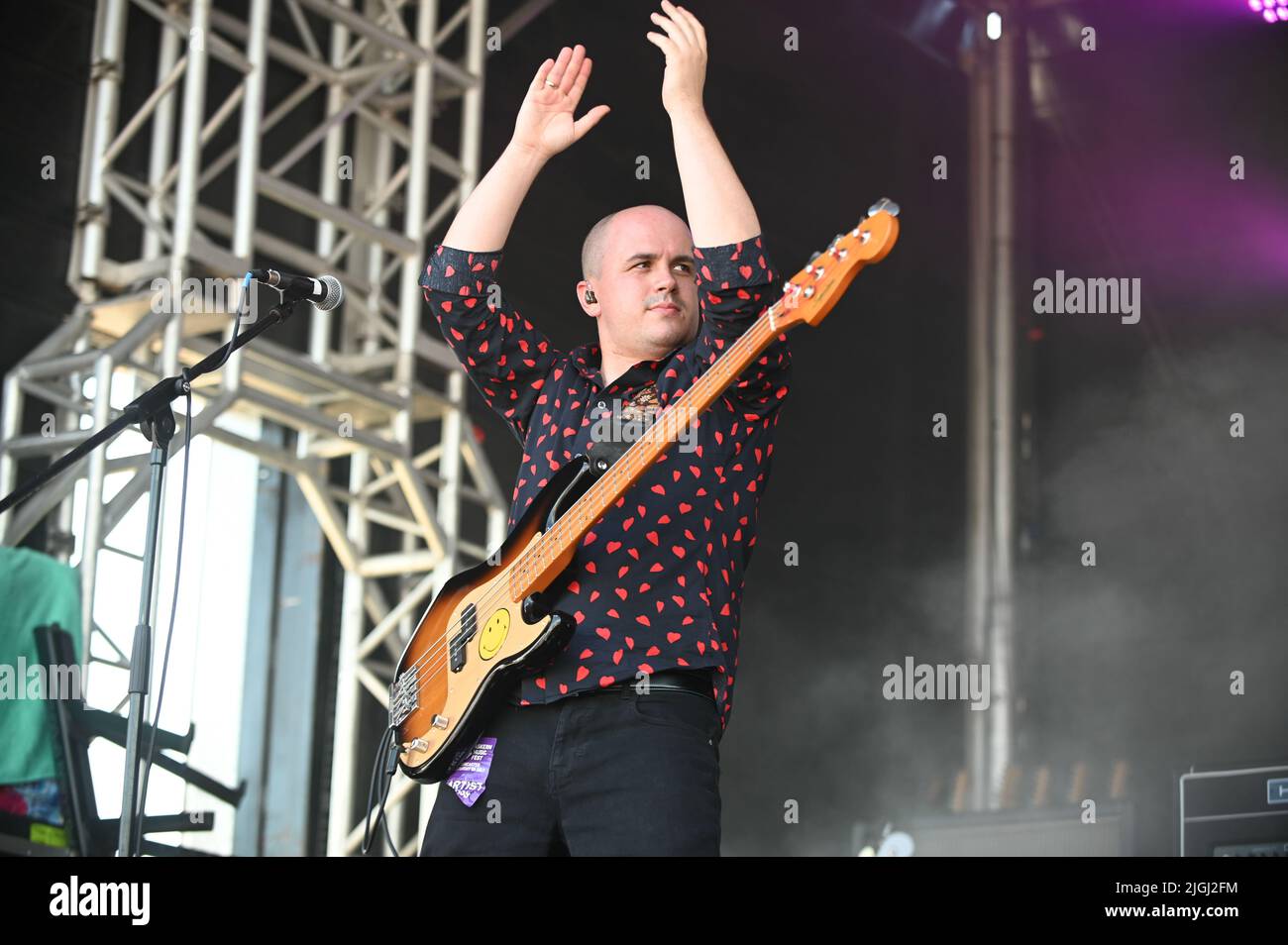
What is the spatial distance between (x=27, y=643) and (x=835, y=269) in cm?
262

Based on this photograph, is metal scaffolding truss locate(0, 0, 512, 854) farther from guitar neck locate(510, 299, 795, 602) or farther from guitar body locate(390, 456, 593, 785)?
guitar neck locate(510, 299, 795, 602)

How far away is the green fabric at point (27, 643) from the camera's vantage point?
3.78 meters

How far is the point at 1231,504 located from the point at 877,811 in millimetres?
2232

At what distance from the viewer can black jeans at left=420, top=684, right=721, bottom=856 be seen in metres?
1.89

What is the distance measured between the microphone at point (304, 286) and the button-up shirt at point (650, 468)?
0.22m

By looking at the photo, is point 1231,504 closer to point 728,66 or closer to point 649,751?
point 728,66

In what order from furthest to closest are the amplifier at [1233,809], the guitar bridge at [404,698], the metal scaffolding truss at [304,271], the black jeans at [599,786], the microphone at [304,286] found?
1. the metal scaffolding truss at [304,271]
2. the amplifier at [1233,809]
3. the microphone at [304,286]
4. the guitar bridge at [404,698]
5. the black jeans at [599,786]

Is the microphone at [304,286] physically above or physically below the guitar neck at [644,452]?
above

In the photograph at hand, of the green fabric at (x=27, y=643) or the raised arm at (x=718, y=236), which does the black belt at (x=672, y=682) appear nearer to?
the raised arm at (x=718, y=236)

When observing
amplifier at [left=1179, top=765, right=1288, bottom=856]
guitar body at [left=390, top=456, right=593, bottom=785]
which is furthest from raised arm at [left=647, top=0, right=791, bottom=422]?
amplifier at [left=1179, top=765, right=1288, bottom=856]

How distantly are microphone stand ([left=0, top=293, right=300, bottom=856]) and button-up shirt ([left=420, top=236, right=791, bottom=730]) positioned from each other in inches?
14.0

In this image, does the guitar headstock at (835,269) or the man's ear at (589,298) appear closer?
the guitar headstock at (835,269)

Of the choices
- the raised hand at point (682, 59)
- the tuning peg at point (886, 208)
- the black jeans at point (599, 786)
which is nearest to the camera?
the black jeans at point (599, 786)

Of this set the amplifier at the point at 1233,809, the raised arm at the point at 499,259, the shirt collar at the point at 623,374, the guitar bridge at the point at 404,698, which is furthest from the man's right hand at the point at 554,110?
the amplifier at the point at 1233,809
